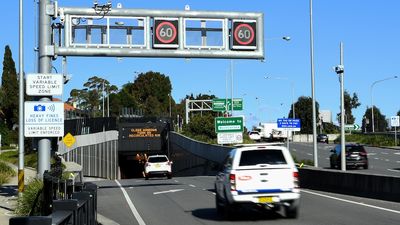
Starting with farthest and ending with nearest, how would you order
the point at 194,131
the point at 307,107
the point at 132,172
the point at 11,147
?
the point at 307,107 → the point at 11,147 → the point at 194,131 → the point at 132,172

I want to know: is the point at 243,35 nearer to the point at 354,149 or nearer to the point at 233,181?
the point at 233,181

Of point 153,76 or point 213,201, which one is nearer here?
point 213,201

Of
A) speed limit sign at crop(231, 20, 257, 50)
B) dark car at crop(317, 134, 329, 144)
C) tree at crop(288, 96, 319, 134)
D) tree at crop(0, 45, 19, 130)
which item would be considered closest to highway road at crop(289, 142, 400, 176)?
speed limit sign at crop(231, 20, 257, 50)

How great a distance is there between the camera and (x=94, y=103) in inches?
5487

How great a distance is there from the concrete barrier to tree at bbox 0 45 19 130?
264 ft

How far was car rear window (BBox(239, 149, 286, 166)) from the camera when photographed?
51.1 feet

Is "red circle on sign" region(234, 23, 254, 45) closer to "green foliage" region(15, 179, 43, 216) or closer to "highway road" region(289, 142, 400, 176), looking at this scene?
"green foliage" region(15, 179, 43, 216)

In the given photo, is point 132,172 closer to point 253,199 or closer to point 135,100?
point 253,199

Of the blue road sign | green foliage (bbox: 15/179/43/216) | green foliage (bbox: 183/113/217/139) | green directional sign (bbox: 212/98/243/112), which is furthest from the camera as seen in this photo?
green foliage (bbox: 183/113/217/139)

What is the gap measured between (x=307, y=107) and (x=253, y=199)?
415 ft

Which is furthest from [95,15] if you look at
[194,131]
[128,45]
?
[194,131]

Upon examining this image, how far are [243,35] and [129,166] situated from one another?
165ft

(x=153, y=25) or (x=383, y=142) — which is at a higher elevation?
(x=153, y=25)

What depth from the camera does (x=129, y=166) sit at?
2916 inches
